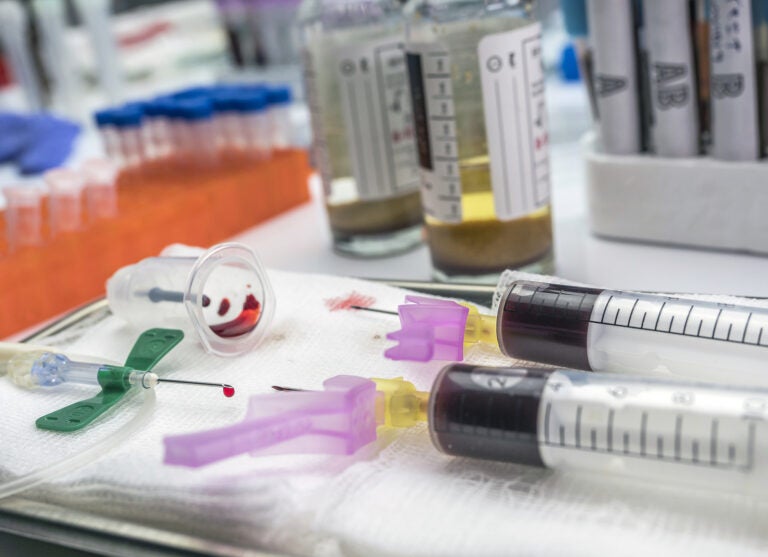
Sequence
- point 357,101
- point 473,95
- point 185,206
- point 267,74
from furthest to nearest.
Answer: point 267,74
point 185,206
point 357,101
point 473,95

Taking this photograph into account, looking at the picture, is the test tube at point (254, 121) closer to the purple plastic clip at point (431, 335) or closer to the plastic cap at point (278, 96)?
the plastic cap at point (278, 96)

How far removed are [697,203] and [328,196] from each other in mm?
321

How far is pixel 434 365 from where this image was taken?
1.71 feet

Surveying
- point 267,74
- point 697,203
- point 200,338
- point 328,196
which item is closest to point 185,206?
point 328,196

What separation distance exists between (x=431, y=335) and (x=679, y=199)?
31cm

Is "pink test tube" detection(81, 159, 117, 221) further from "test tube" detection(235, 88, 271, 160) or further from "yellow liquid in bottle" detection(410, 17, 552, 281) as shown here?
"yellow liquid in bottle" detection(410, 17, 552, 281)

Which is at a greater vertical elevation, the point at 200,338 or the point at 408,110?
the point at 408,110

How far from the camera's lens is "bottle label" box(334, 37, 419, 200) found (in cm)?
75

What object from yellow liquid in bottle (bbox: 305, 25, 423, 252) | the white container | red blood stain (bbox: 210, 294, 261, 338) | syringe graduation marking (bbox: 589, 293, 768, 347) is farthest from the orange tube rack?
syringe graduation marking (bbox: 589, 293, 768, 347)

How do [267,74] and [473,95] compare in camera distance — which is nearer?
[473,95]

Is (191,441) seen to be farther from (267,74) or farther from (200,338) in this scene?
(267,74)

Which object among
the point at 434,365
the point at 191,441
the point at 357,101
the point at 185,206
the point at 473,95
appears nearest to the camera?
the point at 191,441

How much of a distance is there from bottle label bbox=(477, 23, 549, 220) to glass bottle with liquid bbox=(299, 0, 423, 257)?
0.13 meters

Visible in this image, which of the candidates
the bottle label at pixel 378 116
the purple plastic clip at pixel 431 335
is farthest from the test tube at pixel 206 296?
the bottle label at pixel 378 116
